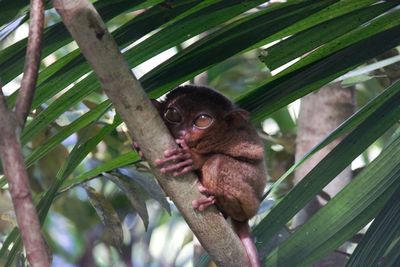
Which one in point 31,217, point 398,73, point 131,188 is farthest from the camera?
point 398,73

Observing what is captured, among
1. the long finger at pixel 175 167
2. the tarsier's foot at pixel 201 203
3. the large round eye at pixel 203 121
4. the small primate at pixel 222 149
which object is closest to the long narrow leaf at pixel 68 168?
the small primate at pixel 222 149

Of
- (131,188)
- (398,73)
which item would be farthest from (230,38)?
(398,73)

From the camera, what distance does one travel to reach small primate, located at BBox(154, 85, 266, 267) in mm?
3012

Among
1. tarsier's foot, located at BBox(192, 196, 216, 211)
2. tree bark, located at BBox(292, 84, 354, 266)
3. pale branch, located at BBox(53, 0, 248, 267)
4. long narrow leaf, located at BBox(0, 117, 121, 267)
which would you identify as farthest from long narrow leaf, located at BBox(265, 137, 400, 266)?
tree bark, located at BBox(292, 84, 354, 266)

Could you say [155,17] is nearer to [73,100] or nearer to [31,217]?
[73,100]

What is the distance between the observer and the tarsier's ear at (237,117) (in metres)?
3.10

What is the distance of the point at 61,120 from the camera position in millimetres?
4566

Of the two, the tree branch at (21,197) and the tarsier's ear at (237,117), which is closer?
the tree branch at (21,197)

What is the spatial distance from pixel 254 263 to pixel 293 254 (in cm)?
12

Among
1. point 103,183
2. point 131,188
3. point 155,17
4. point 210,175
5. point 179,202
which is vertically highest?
point 155,17

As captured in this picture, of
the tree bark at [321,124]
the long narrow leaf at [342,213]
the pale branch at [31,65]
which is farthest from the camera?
the tree bark at [321,124]

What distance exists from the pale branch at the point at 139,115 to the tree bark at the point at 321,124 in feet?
6.25

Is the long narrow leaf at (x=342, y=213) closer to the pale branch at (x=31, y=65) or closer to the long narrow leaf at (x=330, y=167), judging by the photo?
the long narrow leaf at (x=330, y=167)

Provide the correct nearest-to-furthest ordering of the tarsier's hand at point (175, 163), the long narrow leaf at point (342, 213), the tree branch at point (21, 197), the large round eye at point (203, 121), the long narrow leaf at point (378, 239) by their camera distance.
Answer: the tree branch at point (21, 197) < the tarsier's hand at point (175, 163) < the long narrow leaf at point (378, 239) < the long narrow leaf at point (342, 213) < the large round eye at point (203, 121)
